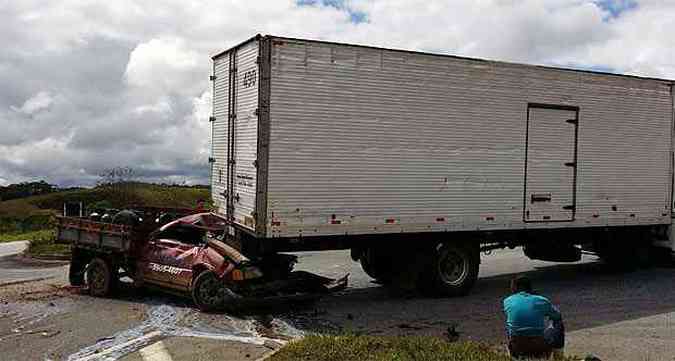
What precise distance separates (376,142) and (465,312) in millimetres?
2984

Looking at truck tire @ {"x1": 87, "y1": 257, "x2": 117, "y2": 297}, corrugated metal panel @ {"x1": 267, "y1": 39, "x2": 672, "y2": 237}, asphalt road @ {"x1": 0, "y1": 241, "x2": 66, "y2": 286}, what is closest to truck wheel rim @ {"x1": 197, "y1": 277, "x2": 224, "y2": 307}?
corrugated metal panel @ {"x1": 267, "y1": 39, "x2": 672, "y2": 237}

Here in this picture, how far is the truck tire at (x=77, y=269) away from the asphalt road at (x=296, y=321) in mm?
294

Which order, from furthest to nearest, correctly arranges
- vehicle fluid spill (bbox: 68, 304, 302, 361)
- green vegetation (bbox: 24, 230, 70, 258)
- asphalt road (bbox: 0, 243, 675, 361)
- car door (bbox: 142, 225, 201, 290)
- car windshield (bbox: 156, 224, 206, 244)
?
green vegetation (bbox: 24, 230, 70, 258) → car windshield (bbox: 156, 224, 206, 244) → car door (bbox: 142, 225, 201, 290) → asphalt road (bbox: 0, 243, 675, 361) → vehicle fluid spill (bbox: 68, 304, 302, 361)

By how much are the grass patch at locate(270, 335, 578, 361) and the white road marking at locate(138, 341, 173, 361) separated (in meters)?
1.39

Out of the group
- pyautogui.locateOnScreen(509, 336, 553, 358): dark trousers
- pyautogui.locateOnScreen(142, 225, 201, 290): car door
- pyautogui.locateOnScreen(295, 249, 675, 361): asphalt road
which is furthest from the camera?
pyautogui.locateOnScreen(142, 225, 201, 290): car door

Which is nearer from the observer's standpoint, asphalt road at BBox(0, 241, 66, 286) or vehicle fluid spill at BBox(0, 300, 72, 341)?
vehicle fluid spill at BBox(0, 300, 72, 341)

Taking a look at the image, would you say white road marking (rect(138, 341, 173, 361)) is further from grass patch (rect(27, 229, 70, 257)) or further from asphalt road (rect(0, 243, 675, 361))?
grass patch (rect(27, 229, 70, 257))

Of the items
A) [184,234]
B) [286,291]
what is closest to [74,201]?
[184,234]

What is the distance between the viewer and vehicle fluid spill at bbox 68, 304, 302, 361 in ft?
26.3

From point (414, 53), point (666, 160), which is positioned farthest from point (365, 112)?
point (666, 160)

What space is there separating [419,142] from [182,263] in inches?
168

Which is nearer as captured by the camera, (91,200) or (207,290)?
(207,290)

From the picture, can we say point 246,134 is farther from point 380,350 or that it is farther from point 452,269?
point 380,350

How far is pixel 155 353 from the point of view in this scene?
25.9 ft
